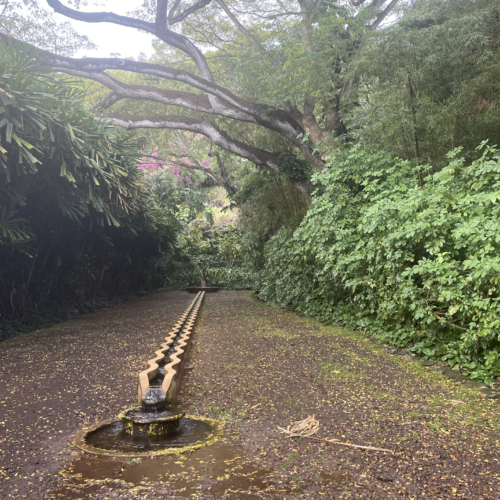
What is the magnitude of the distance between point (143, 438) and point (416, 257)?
10.6ft

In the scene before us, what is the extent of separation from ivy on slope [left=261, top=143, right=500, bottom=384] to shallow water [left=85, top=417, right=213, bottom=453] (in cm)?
204

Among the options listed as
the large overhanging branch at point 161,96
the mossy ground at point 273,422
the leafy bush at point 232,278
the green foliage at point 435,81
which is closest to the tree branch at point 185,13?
the large overhanging branch at point 161,96

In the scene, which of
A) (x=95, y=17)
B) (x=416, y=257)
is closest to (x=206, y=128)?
(x=95, y=17)

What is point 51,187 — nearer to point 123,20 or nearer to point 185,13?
point 123,20

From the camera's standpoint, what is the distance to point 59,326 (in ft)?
21.3

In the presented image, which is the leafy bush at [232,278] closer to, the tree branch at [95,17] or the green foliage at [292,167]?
the green foliage at [292,167]

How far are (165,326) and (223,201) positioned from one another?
17583mm

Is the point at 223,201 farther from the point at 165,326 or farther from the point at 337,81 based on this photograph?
the point at 165,326

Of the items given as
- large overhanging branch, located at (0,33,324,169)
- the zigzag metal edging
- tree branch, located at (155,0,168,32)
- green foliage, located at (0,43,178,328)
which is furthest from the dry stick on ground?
tree branch, located at (155,0,168,32)

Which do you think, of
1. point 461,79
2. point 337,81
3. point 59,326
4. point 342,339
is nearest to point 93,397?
point 342,339

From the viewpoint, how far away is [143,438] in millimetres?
Result: 2359

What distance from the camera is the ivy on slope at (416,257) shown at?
129 inches

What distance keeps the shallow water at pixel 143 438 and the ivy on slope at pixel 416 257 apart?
80.4 inches

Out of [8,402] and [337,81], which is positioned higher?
[337,81]
